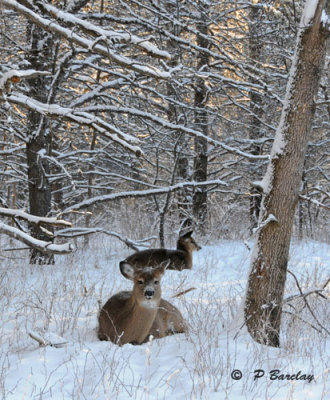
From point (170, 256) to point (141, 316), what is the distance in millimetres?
3740

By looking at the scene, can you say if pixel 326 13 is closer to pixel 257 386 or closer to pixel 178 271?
pixel 257 386

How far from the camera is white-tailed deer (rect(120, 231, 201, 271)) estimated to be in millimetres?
8859

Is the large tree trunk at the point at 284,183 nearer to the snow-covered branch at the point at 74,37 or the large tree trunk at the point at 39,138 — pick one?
the snow-covered branch at the point at 74,37

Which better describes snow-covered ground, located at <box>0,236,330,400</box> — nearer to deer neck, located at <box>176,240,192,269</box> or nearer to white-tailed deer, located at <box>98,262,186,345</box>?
white-tailed deer, located at <box>98,262,186,345</box>

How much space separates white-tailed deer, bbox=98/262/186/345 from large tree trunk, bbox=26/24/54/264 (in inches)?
146

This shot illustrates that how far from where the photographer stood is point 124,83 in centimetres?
948

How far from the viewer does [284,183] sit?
16.5 feet

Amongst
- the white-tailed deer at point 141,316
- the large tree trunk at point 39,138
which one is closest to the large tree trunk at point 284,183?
the white-tailed deer at point 141,316

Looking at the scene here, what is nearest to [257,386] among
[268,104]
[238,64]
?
[238,64]

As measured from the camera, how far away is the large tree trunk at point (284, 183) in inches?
198

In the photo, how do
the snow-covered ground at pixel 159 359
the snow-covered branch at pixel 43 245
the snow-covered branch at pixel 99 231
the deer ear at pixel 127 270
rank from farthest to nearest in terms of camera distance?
1. the snow-covered branch at pixel 99 231
2. the deer ear at pixel 127 270
3. the snow-covered branch at pixel 43 245
4. the snow-covered ground at pixel 159 359

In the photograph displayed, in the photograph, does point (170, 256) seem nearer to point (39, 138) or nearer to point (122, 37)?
point (39, 138)

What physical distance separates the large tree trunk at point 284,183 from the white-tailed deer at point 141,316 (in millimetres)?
1053

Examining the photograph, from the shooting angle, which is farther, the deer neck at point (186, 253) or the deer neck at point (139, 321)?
the deer neck at point (186, 253)
